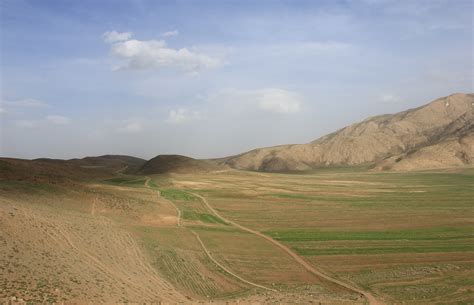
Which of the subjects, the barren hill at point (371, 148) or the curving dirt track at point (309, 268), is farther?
the barren hill at point (371, 148)

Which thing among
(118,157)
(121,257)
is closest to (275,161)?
(118,157)

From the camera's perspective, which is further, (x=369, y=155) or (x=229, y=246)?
(x=369, y=155)

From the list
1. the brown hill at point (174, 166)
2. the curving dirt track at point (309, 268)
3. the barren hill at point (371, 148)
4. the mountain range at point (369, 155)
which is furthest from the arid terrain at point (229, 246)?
the barren hill at point (371, 148)

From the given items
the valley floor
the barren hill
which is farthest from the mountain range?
the valley floor

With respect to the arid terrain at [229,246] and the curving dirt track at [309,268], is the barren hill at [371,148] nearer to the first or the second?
the arid terrain at [229,246]

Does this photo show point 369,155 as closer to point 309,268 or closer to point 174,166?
point 174,166

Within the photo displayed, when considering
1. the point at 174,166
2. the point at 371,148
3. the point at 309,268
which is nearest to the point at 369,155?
the point at 371,148

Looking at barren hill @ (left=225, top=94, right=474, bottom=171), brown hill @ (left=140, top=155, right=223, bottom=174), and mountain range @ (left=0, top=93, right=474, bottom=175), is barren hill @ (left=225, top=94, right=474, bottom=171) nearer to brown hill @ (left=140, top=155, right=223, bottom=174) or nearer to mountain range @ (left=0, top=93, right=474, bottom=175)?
mountain range @ (left=0, top=93, right=474, bottom=175)

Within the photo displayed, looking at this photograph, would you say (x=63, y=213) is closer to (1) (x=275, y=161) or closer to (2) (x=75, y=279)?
(2) (x=75, y=279)
